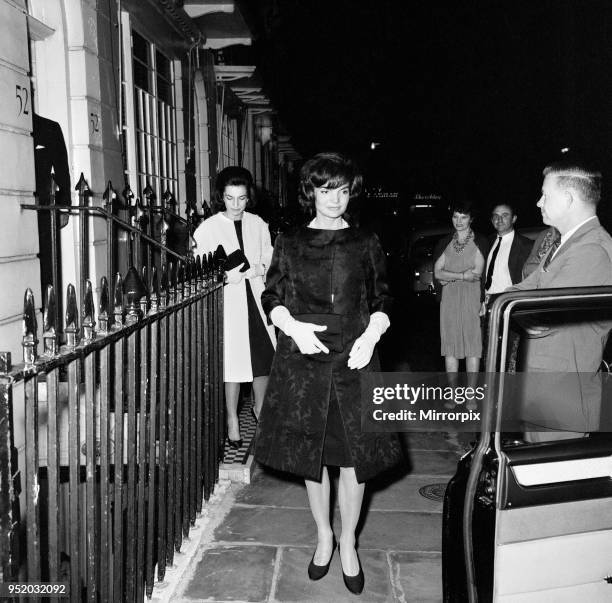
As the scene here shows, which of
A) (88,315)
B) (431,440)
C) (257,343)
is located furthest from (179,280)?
(431,440)

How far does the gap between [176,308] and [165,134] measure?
20.4 feet

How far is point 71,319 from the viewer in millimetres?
2172

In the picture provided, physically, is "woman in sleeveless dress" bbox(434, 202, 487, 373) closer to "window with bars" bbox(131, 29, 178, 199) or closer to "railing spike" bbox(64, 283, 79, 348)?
"window with bars" bbox(131, 29, 178, 199)

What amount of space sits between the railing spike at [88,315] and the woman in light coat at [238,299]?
115 inches

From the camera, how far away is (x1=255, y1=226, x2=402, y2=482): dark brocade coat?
3.42m

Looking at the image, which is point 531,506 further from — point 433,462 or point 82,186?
point 82,186

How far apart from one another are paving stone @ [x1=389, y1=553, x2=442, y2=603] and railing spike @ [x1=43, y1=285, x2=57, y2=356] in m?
2.20

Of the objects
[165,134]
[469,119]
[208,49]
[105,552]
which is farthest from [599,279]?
[469,119]

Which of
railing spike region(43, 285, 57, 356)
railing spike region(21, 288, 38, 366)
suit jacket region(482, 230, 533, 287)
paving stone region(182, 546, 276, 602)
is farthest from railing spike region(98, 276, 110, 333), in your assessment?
suit jacket region(482, 230, 533, 287)

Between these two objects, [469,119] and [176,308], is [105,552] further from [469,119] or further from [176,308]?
[469,119]

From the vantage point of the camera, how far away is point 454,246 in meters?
6.88

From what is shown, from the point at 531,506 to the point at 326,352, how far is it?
1388 millimetres

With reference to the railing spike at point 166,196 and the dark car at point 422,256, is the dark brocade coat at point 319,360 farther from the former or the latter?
the dark car at point 422,256

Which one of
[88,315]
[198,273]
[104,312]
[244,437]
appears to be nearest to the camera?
[88,315]
